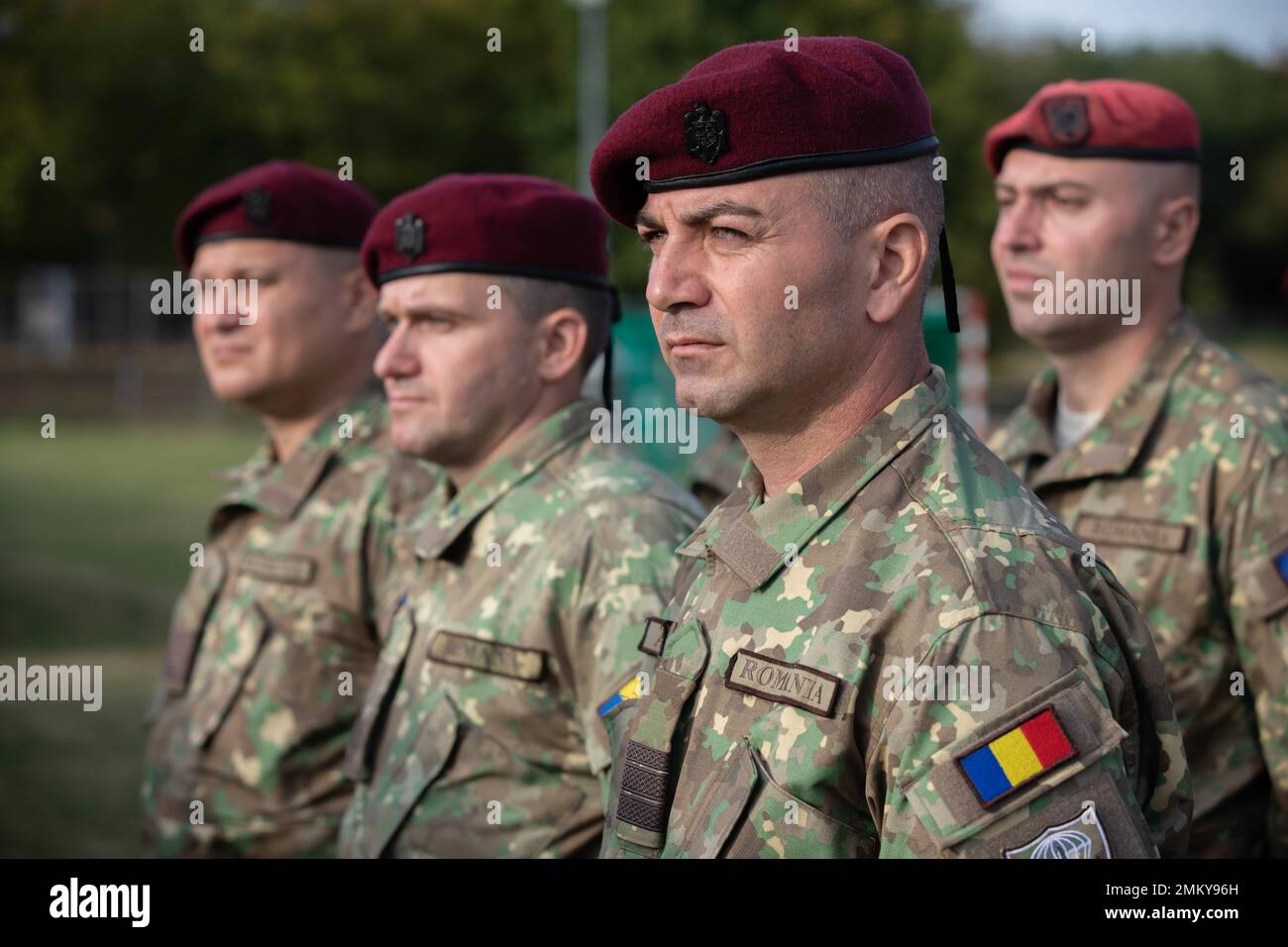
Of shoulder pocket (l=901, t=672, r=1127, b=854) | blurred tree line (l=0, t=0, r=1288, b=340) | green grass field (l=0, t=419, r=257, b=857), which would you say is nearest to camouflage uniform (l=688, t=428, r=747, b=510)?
green grass field (l=0, t=419, r=257, b=857)

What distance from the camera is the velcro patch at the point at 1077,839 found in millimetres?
2088

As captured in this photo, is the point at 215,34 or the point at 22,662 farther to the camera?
the point at 215,34

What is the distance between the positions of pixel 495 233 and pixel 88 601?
1029cm

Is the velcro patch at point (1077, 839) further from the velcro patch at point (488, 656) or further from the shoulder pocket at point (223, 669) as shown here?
the shoulder pocket at point (223, 669)

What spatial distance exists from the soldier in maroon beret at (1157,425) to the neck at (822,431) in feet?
5.68

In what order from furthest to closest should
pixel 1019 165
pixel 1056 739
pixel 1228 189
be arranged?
pixel 1228 189 → pixel 1019 165 → pixel 1056 739

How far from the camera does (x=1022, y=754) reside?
2113 millimetres

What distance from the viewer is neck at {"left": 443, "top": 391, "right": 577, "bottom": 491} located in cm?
408

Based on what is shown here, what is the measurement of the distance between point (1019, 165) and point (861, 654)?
2739 millimetres

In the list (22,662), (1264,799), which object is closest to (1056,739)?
(1264,799)

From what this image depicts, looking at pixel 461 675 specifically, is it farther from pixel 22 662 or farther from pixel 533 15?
pixel 533 15

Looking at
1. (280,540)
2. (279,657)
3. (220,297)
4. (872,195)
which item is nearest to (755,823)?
(872,195)
